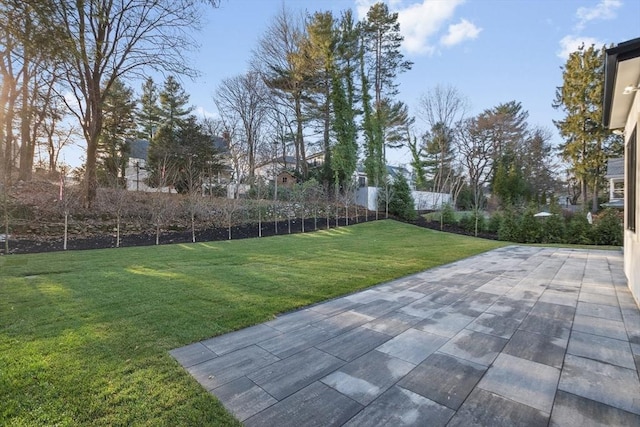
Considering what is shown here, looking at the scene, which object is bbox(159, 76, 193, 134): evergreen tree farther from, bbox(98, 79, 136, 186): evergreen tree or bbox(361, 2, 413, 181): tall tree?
bbox(361, 2, 413, 181): tall tree

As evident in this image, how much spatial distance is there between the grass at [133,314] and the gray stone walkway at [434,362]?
256 mm

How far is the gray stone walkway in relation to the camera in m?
1.62

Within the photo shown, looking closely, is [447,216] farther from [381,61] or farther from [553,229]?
[381,61]

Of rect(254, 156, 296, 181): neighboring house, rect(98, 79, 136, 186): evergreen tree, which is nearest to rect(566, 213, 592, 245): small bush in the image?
rect(254, 156, 296, 181): neighboring house

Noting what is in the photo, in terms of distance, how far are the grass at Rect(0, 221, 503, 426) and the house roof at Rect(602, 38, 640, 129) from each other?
12.0 ft

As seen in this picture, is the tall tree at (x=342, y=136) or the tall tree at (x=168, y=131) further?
the tall tree at (x=342, y=136)

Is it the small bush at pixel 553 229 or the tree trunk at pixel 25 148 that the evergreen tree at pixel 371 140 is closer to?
the small bush at pixel 553 229

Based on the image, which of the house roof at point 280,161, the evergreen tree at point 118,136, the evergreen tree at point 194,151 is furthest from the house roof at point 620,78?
the evergreen tree at point 118,136

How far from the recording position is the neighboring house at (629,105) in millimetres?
2848

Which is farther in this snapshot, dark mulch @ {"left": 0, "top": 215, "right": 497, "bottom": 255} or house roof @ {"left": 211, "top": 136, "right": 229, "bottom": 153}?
house roof @ {"left": 211, "top": 136, "right": 229, "bottom": 153}

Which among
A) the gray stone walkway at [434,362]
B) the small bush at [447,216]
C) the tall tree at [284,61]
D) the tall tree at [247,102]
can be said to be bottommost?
the gray stone walkway at [434,362]

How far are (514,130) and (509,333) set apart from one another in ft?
89.0

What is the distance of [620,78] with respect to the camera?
11.0 ft

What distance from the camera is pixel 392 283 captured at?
179 inches
